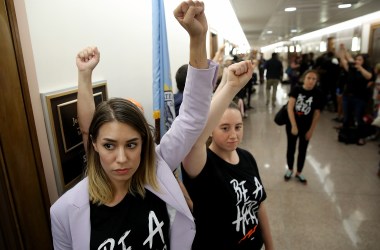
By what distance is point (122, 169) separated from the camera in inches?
37.6

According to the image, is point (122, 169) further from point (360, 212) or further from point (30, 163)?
point (360, 212)

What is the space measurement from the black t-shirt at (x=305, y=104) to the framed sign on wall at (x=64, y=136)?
2.62m

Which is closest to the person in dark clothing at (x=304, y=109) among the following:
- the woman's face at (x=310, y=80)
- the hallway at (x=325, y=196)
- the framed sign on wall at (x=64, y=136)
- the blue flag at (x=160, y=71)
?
the woman's face at (x=310, y=80)

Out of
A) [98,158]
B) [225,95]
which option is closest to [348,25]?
[225,95]

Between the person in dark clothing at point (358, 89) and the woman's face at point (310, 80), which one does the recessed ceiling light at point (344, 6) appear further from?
the woman's face at point (310, 80)

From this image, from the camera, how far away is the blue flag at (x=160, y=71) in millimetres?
1957

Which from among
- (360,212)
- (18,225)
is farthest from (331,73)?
(18,225)

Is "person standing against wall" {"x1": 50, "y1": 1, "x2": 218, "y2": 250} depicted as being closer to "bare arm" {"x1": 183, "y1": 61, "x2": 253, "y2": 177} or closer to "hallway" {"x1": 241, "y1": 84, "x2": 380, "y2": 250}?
"bare arm" {"x1": 183, "y1": 61, "x2": 253, "y2": 177}

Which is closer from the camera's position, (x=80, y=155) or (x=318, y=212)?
(x=80, y=155)

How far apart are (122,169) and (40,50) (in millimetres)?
728

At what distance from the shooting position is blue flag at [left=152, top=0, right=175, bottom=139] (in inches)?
77.0

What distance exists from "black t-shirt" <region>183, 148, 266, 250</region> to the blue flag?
0.88 m

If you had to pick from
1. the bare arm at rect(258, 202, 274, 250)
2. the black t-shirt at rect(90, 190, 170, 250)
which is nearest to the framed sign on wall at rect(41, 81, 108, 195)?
the black t-shirt at rect(90, 190, 170, 250)

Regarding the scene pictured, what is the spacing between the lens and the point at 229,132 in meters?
1.30
